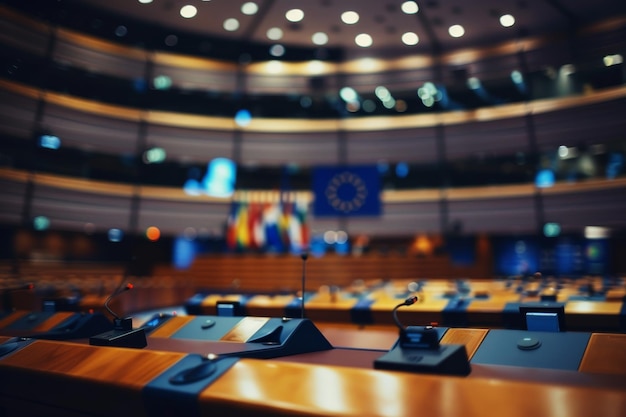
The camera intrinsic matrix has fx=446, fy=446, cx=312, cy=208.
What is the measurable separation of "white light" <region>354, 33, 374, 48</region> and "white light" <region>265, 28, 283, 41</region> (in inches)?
87.2

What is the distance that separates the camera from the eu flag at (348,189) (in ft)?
34.6

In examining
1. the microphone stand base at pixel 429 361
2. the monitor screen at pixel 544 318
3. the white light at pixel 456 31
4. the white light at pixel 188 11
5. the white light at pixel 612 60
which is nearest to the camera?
the microphone stand base at pixel 429 361

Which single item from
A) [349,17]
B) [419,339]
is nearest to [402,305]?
[419,339]

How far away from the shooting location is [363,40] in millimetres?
12898

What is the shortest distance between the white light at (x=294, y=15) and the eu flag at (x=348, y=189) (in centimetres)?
415

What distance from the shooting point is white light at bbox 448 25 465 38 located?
12.1 meters

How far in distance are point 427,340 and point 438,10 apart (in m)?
11.3

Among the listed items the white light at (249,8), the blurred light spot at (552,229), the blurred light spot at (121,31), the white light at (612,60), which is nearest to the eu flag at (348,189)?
the white light at (249,8)

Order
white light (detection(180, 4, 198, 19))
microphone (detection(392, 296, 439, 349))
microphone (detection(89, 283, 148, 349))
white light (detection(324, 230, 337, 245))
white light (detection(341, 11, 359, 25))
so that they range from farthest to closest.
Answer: white light (detection(324, 230, 337, 245)), white light (detection(341, 11, 359, 25)), white light (detection(180, 4, 198, 19)), microphone (detection(89, 283, 148, 349)), microphone (detection(392, 296, 439, 349))

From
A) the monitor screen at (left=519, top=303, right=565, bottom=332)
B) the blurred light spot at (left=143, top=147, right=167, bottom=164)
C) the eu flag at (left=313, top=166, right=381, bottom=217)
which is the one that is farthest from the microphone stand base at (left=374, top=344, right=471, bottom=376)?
the blurred light spot at (left=143, top=147, right=167, bottom=164)

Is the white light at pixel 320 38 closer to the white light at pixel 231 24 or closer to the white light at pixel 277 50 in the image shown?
the white light at pixel 277 50

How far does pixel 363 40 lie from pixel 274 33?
2.59 metres

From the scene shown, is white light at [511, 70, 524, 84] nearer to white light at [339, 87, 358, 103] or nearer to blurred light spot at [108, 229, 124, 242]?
white light at [339, 87, 358, 103]

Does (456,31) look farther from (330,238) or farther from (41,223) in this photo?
(41,223)
